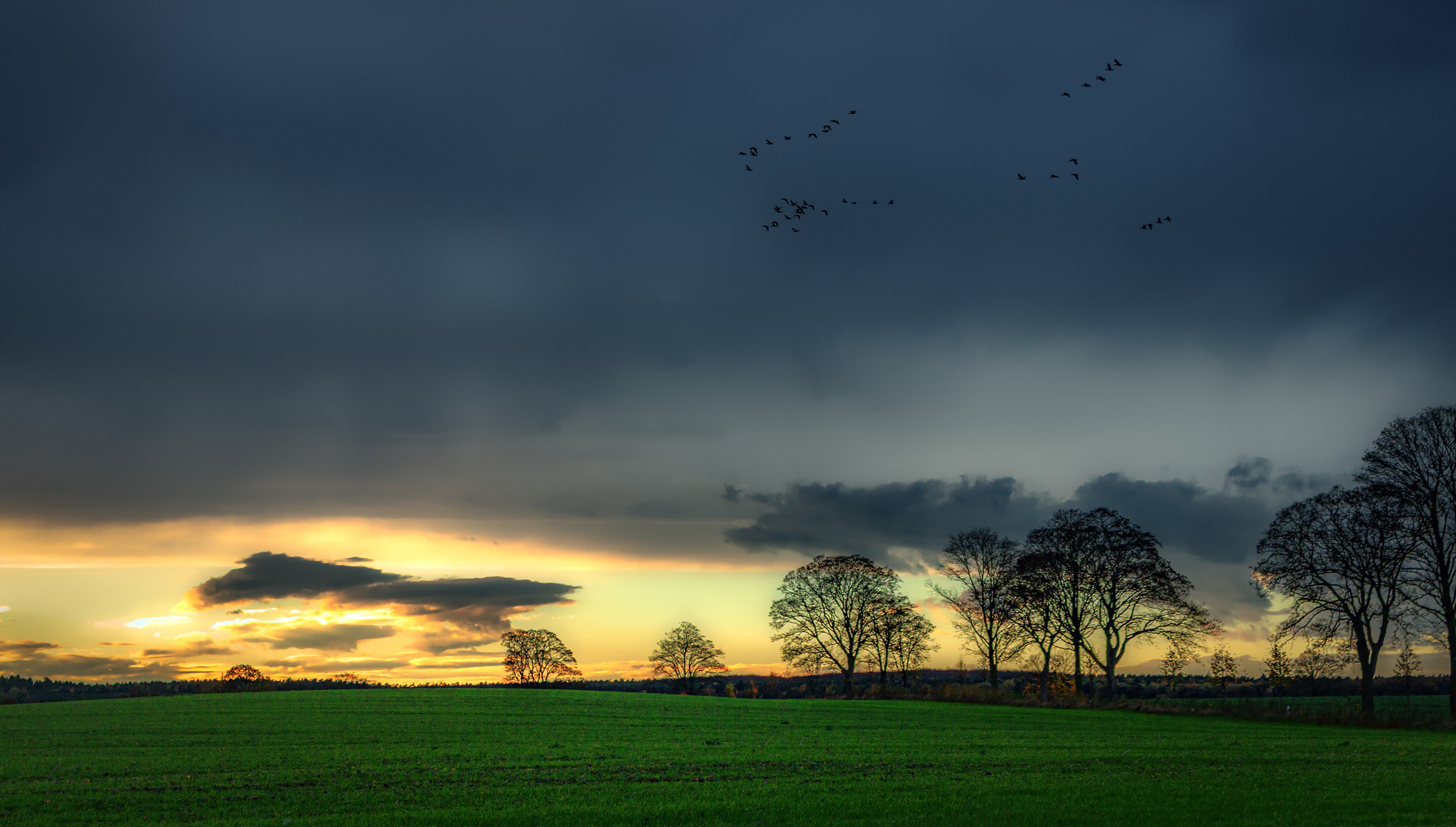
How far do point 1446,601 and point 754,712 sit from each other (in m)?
43.7

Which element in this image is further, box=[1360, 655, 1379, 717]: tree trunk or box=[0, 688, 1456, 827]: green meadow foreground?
box=[1360, 655, 1379, 717]: tree trunk

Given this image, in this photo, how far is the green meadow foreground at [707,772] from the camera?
18812 mm

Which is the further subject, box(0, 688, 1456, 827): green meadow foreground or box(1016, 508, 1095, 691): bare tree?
box(1016, 508, 1095, 691): bare tree

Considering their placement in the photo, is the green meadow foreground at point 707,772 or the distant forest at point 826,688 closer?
the green meadow foreground at point 707,772

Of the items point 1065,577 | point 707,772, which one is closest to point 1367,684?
point 1065,577

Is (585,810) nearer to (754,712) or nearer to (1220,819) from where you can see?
(1220,819)

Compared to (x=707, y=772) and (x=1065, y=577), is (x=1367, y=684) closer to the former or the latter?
(x=1065, y=577)

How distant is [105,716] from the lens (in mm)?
49188

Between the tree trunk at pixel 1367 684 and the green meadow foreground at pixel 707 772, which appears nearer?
the green meadow foreground at pixel 707 772

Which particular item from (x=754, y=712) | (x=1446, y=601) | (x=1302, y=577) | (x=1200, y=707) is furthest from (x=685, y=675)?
(x=1446, y=601)

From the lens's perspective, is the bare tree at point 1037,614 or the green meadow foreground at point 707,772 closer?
the green meadow foreground at point 707,772

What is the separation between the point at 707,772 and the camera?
25.2 metres

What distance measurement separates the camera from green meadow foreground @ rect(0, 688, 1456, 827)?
18.8m

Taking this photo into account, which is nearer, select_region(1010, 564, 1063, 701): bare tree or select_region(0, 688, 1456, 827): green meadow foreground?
select_region(0, 688, 1456, 827): green meadow foreground
